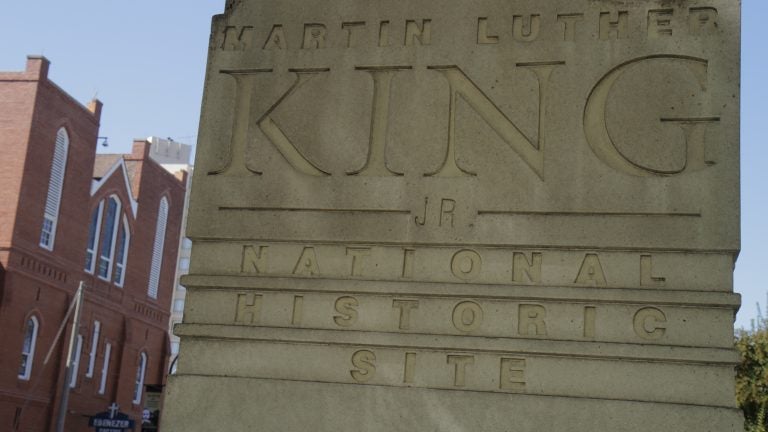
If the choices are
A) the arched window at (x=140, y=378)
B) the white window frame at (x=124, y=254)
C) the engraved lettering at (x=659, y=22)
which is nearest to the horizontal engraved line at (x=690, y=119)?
the engraved lettering at (x=659, y=22)

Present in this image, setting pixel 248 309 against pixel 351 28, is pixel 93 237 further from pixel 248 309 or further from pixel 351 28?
pixel 248 309

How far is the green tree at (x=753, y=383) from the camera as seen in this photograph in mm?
23312

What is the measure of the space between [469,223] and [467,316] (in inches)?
25.8

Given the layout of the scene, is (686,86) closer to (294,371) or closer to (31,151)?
(294,371)

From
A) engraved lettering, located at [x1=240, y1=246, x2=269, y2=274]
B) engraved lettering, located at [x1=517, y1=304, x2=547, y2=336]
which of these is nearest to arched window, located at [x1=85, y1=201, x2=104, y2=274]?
engraved lettering, located at [x1=240, y1=246, x2=269, y2=274]

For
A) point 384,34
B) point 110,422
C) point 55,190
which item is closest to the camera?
point 384,34

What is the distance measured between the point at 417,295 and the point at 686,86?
236 centimetres

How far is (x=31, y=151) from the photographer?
40.8m

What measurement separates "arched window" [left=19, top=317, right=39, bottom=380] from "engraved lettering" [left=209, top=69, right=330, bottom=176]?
34764mm

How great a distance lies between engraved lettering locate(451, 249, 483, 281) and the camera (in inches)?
282

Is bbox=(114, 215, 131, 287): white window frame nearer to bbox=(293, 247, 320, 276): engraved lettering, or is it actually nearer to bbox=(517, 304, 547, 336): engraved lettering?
bbox=(293, 247, 320, 276): engraved lettering

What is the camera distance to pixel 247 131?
782 cm

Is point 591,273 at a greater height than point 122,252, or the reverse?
point 122,252

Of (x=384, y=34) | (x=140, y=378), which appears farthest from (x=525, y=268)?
(x=140, y=378)
